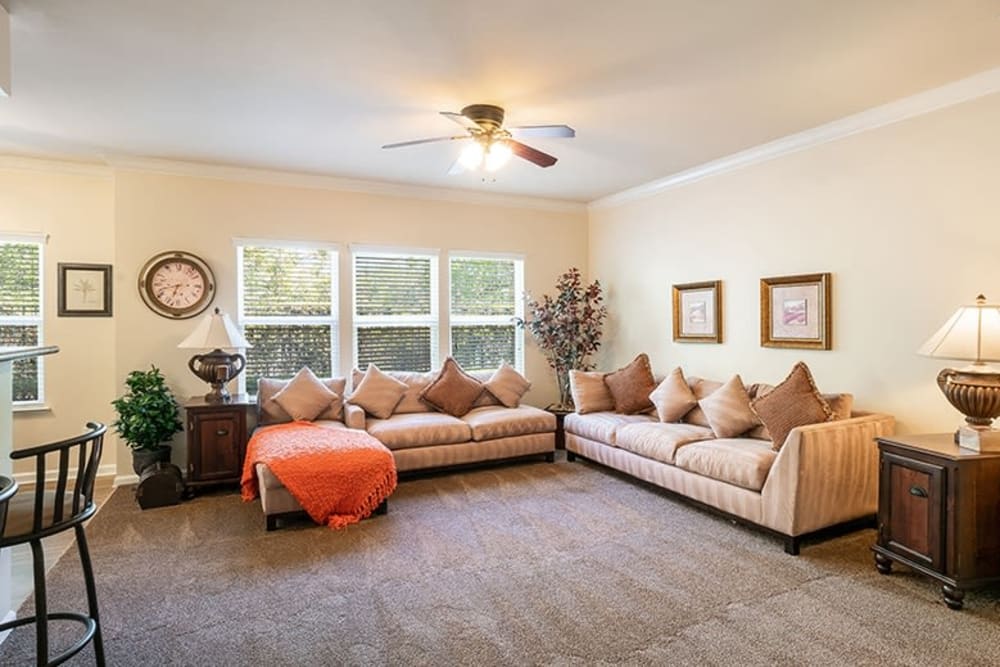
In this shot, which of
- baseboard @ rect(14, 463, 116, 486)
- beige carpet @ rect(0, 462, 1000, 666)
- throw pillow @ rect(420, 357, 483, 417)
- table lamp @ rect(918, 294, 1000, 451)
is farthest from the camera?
throw pillow @ rect(420, 357, 483, 417)

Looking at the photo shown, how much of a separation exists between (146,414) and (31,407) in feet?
4.67

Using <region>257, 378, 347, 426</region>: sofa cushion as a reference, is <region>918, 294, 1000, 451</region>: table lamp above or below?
above

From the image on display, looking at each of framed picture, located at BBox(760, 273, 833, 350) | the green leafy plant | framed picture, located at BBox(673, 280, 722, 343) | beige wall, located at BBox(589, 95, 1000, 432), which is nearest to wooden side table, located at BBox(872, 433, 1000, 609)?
beige wall, located at BBox(589, 95, 1000, 432)

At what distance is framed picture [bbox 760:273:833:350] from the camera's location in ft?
13.5

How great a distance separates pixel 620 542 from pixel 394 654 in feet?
5.39

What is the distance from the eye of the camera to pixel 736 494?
3557 mm

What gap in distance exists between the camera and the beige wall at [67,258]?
4746mm

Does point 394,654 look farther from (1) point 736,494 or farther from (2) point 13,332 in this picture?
(2) point 13,332

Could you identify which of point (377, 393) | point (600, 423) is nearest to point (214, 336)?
point (377, 393)

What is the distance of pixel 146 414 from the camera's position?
14.1ft

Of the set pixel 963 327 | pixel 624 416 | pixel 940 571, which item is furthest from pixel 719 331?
pixel 940 571

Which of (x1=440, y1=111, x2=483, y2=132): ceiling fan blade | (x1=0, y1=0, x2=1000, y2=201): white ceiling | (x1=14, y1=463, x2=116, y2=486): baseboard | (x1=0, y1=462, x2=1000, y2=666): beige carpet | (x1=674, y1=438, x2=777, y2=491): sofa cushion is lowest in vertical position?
(x1=0, y1=462, x2=1000, y2=666): beige carpet

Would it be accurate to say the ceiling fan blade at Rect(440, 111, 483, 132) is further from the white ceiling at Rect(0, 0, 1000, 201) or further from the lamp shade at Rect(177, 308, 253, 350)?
the lamp shade at Rect(177, 308, 253, 350)

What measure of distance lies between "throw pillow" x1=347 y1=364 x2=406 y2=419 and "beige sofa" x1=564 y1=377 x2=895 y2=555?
90.3 inches
